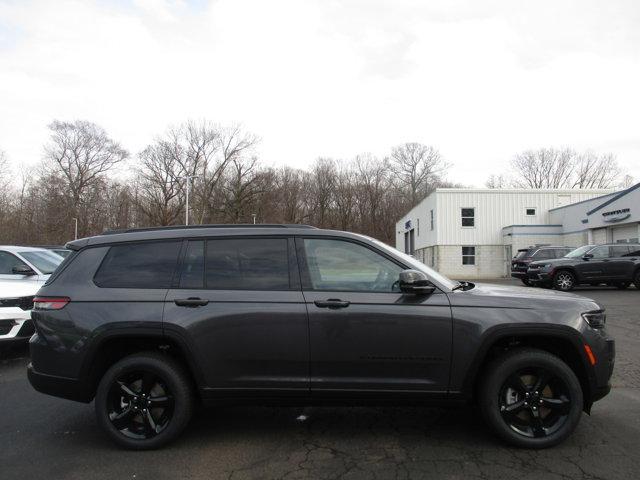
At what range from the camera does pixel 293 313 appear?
390 cm

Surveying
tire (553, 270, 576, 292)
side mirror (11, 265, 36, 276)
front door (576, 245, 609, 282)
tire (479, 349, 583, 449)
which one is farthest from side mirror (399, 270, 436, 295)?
front door (576, 245, 609, 282)

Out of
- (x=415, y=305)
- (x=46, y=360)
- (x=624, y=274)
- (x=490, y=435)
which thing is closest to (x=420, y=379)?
(x=415, y=305)

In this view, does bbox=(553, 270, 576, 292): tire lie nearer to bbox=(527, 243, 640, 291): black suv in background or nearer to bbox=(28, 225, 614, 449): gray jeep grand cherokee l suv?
bbox=(527, 243, 640, 291): black suv in background

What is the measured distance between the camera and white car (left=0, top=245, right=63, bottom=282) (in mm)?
8117

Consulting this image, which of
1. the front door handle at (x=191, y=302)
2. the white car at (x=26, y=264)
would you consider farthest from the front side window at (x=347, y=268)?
the white car at (x=26, y=264)

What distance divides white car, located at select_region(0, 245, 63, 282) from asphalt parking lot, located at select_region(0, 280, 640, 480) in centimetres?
342

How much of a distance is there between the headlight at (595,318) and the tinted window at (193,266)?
10.1 feet

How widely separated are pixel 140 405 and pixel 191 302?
3.10 ft

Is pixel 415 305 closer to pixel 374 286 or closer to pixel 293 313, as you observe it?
pixel 374 286

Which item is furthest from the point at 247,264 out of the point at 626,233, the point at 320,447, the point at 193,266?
the point at 626,233

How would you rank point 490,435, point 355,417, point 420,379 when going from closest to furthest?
point 420,379 → point 490,435 → point 355,417

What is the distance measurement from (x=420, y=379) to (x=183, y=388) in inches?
73.3

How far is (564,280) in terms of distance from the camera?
17594 mm

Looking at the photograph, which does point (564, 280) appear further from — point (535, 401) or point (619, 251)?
point (535, 401)
